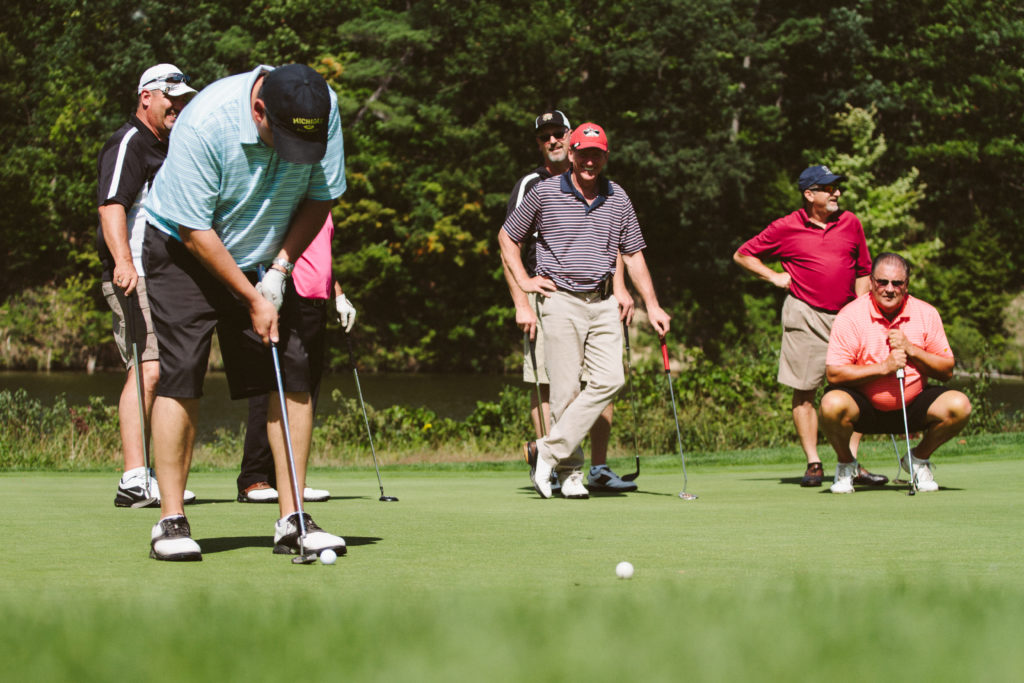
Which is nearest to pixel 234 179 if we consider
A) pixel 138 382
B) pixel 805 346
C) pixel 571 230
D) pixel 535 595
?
pixel 535 595

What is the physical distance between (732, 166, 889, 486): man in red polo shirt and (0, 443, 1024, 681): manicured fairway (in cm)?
215

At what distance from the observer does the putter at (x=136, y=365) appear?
6.59 m

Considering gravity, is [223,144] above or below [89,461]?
above

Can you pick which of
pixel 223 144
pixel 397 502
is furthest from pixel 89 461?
pixel 223 144

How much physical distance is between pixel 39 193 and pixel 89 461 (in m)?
31.4

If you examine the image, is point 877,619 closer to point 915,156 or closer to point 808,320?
point 808,320

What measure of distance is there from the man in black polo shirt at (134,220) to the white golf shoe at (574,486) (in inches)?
80.1

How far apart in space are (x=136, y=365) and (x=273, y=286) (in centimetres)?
225

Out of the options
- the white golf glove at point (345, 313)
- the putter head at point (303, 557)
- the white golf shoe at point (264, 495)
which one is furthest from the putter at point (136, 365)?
the putter head at point (303, 557)

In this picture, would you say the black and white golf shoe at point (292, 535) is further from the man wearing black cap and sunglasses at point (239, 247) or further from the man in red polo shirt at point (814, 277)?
the man in red polo shirt at point (814, 277)

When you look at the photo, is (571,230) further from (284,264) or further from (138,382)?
(284,264)

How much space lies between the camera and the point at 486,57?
39.0 meters

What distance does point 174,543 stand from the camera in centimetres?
440

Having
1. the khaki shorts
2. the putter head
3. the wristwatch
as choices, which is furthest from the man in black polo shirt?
the khaki shorts
